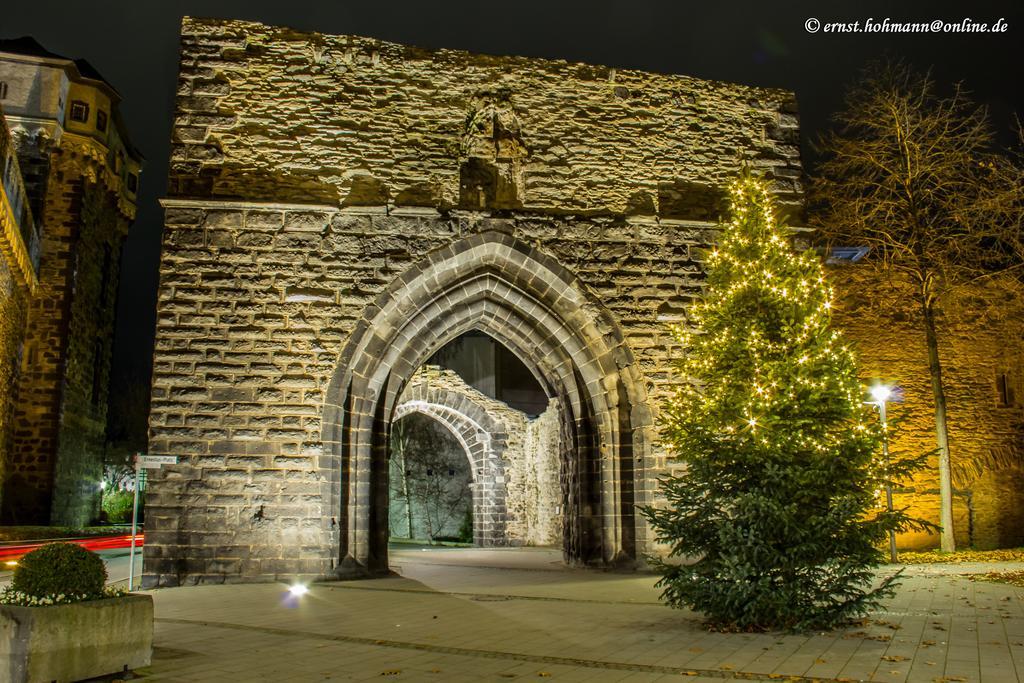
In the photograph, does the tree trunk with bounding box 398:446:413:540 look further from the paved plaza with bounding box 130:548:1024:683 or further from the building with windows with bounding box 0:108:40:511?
the paved plaza with bounding box 130:548:1024:683

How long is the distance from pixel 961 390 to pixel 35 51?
20.9 meters

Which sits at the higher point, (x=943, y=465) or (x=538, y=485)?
(x=943, y=465)

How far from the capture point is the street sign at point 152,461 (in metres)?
8.21

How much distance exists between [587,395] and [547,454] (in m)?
7.42

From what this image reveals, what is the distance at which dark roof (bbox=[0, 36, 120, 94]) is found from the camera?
18906 millimetres

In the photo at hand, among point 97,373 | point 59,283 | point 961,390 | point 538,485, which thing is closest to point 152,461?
point 538,485

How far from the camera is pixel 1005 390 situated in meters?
13.7

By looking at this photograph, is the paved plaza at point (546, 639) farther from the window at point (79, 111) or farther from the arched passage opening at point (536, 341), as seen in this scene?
the window at point (79, 111)

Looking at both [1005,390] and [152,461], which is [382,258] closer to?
[152,461]

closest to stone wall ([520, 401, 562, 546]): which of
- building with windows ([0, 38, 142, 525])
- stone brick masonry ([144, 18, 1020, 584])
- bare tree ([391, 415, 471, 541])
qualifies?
bare tree ([391, 415, 471, 541])

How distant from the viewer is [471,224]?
394 inches

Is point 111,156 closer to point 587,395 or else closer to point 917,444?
point 587,395

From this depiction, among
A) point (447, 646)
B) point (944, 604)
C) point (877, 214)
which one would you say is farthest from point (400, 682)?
point (877, 214)

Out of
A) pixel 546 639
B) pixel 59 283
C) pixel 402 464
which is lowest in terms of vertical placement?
pixel 546 639
